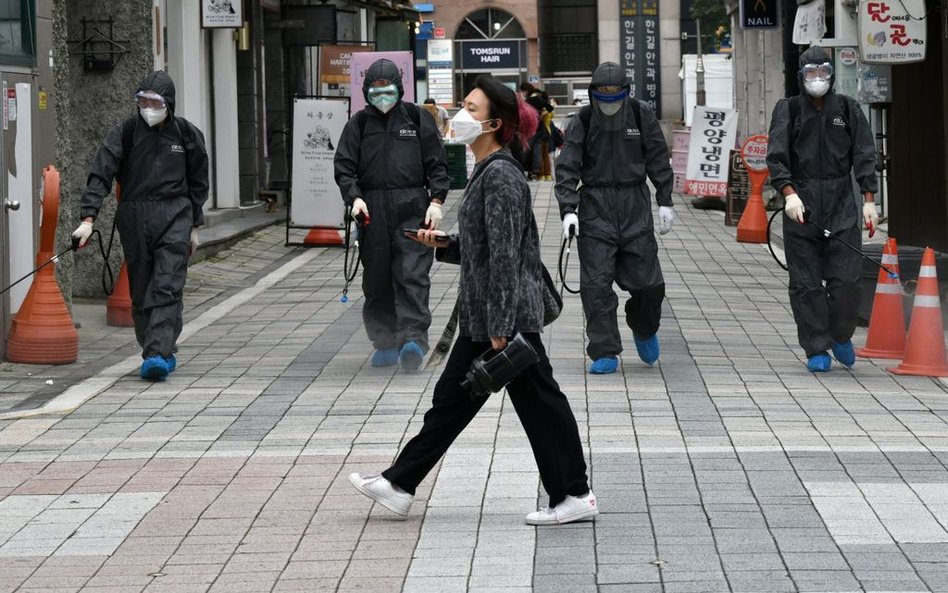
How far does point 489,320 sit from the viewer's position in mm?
6379

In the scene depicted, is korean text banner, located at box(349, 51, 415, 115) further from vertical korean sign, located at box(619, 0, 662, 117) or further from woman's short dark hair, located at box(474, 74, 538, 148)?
vertical korean sign, located at box(619, 0, 662, 117)

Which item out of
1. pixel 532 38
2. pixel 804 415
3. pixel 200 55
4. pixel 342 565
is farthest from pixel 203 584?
pixel 532 38

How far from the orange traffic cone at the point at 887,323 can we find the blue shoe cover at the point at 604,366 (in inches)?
70.7

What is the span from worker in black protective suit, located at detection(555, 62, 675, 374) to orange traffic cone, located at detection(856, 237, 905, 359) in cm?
155

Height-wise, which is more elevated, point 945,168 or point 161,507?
point 945,168

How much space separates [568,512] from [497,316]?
77cm

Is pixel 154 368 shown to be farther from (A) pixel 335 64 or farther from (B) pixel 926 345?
(A) pixel 335 64

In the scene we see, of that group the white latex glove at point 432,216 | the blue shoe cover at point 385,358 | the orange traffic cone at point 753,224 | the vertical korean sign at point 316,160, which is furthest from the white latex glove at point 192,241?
the orange traffic cone at point 753,224

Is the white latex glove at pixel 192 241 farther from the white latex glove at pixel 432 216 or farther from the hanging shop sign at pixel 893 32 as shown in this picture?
the hanging shop sign at pixel 893 32

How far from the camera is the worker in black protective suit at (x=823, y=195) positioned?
10.3m

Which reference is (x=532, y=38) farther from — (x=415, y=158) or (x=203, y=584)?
(x=203, y=584)

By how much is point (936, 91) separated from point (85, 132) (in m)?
7.52

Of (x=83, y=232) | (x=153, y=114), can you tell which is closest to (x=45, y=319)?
(x=83, y=232)

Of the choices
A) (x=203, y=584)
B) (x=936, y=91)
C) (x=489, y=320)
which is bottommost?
(x=203, y=584)
